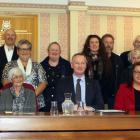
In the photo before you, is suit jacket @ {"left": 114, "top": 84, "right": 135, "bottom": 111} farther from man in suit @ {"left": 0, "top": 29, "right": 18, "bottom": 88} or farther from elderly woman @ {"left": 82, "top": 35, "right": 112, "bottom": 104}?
man in suit @ {"left": 0, "top": 29, "right": 18, "bottom": 88}

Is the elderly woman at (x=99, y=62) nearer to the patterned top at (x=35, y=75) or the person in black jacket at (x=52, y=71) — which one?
the person in black jacket at (x=52, y=71)

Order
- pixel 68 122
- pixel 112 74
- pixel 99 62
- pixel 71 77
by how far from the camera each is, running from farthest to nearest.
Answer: pixel 112 74
pixel 99 62
pixel 71 77
pixel 68 122

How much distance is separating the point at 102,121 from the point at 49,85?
Result: 4.84 feet

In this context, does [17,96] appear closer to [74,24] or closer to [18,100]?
[18,100]

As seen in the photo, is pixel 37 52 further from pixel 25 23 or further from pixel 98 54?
pixel 98 54

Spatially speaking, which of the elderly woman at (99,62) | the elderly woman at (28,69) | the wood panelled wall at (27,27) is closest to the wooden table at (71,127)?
the elderly woman at (28,69)

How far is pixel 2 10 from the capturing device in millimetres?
6613

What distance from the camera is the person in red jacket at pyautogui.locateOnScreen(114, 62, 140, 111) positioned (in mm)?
4184

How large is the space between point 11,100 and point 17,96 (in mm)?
73

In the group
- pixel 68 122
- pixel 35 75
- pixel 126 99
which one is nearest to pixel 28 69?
pixel 35 75

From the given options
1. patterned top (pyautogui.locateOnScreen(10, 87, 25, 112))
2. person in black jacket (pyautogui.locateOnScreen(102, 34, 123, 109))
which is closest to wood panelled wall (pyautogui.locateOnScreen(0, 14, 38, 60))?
person in black jacket (pyautogui.locateOnScreen(102, 34, 123, 109))

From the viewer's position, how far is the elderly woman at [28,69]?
462 cm

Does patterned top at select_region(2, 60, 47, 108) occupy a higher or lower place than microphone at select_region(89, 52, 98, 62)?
lower

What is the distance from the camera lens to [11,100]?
4.07 meters
